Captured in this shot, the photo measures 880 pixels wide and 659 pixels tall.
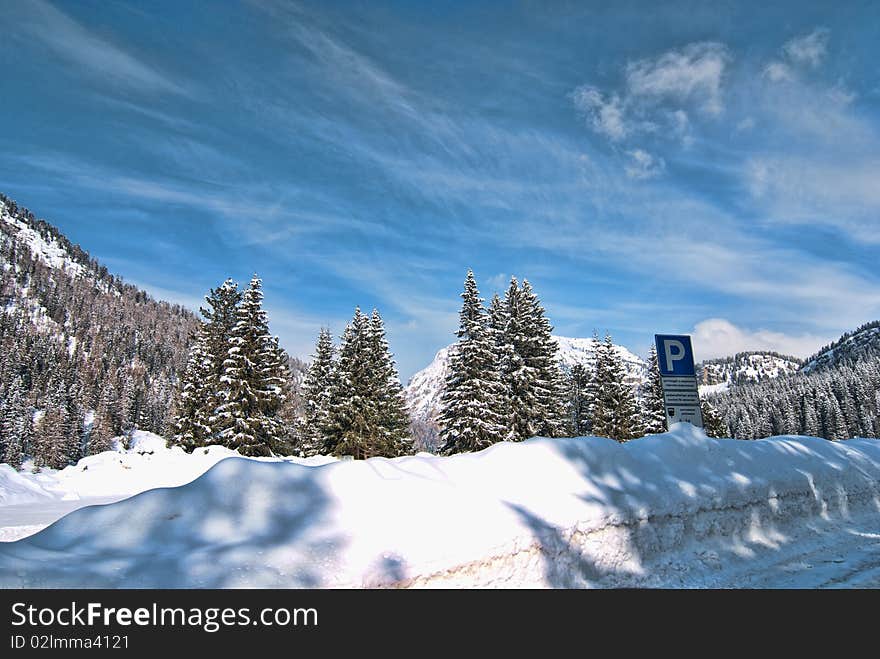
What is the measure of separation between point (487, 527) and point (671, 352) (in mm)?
8152

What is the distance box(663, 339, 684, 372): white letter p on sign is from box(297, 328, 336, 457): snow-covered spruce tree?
24711 mm

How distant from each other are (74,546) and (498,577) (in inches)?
139

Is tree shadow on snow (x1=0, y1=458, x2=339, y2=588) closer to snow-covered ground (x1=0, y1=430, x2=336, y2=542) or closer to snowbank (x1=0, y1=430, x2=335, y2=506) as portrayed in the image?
snow-covered ground (x1=0, y1=430, x2=336, y2=542)

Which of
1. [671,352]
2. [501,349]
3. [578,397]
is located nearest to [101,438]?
[578,397]

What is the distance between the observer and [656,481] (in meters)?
6.64

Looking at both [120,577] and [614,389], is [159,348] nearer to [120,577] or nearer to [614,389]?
[614,389]

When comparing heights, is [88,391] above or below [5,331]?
below

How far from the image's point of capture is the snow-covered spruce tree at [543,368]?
31.0 meters

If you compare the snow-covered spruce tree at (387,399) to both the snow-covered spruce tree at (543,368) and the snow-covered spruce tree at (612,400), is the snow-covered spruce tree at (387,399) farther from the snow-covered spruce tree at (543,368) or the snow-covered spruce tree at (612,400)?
the snow-covered spruce tree at (612,400)

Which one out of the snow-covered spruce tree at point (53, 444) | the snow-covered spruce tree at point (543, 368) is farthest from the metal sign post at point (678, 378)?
the snow-covered spruce tree at point (53, 444)

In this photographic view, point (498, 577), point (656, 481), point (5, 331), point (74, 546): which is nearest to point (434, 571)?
point (498, 577)

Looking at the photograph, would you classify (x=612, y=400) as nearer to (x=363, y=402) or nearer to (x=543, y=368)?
(x=543, y=368)
